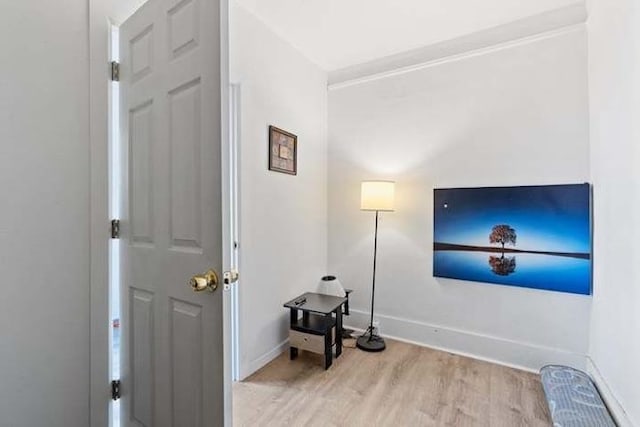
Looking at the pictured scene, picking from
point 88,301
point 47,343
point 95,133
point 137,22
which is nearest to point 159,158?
point 95,133

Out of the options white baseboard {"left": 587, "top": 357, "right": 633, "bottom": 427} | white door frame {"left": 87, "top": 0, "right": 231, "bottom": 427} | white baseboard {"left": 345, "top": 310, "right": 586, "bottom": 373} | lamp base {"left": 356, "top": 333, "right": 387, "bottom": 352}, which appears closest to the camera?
white door frame {"left": 87, "top": 0, "right": 231, "bottom": 427}

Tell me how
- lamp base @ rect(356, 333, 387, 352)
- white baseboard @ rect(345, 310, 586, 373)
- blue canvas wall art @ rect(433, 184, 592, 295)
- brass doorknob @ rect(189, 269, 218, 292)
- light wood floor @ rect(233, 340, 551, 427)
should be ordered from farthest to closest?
1. lamp base @ rect(356, 333, 387, 352)
2. white baseboard @ rect(345, 310, 586, 373)
3. blue canvas wall art @ rect(433, 184, 592, 295)
4. light wood floor @ rect(233, 340, 551, 427)
5. brass doorknob @ rect(189, 269, 218, 292)

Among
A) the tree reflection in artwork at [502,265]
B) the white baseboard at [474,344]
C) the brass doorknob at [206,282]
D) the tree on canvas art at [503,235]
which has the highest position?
the tree on canvas art at [503,235]

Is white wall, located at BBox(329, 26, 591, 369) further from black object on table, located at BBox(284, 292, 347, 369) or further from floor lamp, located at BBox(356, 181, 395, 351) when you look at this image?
black object on table, located at BBox(284, 292, 347, 369)

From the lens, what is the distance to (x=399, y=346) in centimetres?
279

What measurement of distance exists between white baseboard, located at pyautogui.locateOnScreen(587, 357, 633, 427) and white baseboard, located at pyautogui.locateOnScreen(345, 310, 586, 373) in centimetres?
13

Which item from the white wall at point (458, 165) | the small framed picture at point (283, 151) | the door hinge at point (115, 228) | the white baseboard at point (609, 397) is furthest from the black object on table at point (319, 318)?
the white baseboard at point (609, 397)

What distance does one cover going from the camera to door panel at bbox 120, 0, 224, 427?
3.38 feet

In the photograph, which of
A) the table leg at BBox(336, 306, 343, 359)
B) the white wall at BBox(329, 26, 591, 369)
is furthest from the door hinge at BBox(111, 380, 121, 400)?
the white wall at BBox(329, 26, 591, 369)

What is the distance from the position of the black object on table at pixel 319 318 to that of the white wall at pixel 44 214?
4.65 feet

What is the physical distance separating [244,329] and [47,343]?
116 centimetres

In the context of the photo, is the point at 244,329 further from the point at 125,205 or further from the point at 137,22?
the point at 137,22

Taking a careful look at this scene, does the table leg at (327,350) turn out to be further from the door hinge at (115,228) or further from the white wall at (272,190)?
the door hinge at (115,228)

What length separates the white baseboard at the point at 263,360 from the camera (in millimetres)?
2266
